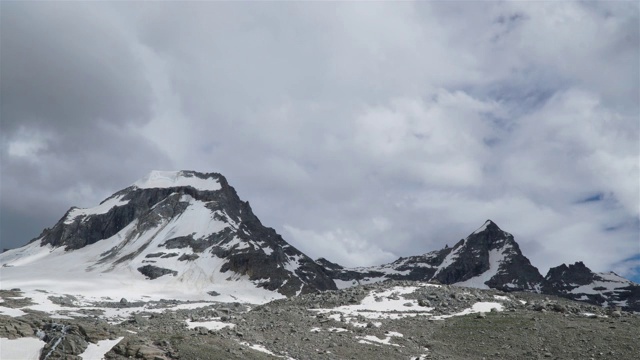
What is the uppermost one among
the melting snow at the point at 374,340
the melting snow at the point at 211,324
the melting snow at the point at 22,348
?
the melting snow at the point at 374,340

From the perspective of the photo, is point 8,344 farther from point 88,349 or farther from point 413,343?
point 413,343

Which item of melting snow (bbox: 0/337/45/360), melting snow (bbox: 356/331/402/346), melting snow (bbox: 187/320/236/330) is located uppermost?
melting snow (bbox: 356/331/402/346)

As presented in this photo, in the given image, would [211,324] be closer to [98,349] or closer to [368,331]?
[98,349]

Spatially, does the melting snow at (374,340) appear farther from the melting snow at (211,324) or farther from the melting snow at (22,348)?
the melting snow at (22,348)

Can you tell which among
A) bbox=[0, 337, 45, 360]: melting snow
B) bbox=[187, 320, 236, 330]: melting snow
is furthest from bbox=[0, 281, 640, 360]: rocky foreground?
bbox=[0, 337, 45, 360]: melting snow

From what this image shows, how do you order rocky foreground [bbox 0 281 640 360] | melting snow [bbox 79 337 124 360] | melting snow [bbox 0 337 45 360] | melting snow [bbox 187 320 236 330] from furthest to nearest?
melting snow [bbox 187 320 236 330]
rocky foreground [bbox 0 281 640 360]
melting snow [bbox 79 337 124 360]
melting snow [bbox 0 337 45 360]

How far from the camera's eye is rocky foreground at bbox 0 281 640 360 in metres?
40.5

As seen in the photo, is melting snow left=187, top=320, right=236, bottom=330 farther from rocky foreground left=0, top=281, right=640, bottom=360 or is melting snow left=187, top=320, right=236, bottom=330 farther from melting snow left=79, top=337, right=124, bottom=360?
melting snow left=79, top=337, right=124, bottom=360

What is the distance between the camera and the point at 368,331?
53781 mm

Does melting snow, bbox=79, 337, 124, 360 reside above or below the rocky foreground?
below

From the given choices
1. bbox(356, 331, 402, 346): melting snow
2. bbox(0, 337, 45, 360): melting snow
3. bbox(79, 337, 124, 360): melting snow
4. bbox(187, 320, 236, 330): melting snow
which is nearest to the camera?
bbox(0, 337, 45, 360): melting snow

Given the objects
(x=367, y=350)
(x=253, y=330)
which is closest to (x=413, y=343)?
(x=367, y=350)

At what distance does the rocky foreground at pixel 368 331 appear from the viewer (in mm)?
40531

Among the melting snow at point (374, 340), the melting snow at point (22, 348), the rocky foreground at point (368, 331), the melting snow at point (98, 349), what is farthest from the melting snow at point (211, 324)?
the melting snow at point (22, 348)
